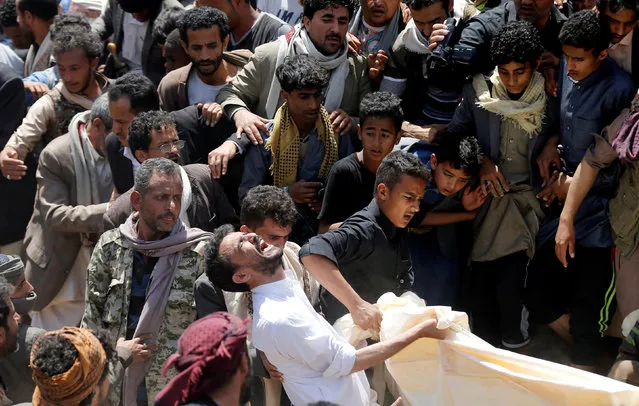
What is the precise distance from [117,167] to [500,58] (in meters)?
2.44

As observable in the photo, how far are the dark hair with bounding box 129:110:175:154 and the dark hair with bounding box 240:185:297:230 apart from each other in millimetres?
1007

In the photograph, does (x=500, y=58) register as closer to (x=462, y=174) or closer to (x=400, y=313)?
(x=462, y=174)

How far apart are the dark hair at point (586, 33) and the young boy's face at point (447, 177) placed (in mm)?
957

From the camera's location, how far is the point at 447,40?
20.7 ft

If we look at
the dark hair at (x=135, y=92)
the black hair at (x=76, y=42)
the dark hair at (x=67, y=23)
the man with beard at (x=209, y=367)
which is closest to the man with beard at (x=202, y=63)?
the dark hair at (x=135, y=92)

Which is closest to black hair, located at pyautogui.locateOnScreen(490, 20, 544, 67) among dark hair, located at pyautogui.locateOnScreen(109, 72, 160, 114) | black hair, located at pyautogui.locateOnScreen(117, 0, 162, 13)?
dark hair, located at pyautogui.locateOnScreen(109, 72, 160, 114)

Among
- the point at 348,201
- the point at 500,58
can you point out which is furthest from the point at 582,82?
the point at 348,201

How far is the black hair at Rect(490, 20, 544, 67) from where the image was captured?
579cm

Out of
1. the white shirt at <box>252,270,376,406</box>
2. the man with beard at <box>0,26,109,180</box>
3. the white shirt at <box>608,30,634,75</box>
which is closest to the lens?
the white shirt at <box>252,270,376,406</box>

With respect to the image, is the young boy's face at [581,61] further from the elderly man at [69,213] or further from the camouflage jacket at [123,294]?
the elderly man at [69,213]

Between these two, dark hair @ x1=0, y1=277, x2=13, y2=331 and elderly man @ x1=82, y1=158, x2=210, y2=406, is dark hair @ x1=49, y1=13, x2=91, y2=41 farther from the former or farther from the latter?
dark hair @ x1=0, y1=277, x2=13, y2=331

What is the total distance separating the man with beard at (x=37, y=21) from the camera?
865 cm

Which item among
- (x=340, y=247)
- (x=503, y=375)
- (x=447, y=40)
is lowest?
(x=503, y=375)

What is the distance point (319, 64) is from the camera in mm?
Result: 6555
